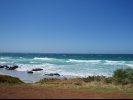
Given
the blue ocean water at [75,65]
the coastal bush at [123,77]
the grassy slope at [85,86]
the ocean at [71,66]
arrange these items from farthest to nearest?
the blue ocean water at [75,65]
the ocean at [71,66]
the coastal bush at [123,77]
the grassy slope at [85,86]

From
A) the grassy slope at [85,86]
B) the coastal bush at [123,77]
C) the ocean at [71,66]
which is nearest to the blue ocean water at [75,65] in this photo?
the ocean at [71,66]

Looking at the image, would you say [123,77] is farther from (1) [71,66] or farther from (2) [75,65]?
(2) [75,65]

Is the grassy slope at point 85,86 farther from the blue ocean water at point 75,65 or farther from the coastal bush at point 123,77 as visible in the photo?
the blue ocean water at point 75,65

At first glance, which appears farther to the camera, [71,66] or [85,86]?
[71,66]

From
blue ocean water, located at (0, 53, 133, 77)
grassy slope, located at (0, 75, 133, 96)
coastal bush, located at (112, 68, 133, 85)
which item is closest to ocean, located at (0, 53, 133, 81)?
blue ocean water, located at (0, 53, 133, 77)

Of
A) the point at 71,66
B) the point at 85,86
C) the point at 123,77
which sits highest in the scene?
the point at 123,77

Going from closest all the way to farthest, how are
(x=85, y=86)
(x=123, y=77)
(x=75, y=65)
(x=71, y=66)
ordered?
(x=85, y=86)
(x=123, y=77)
(x=71, y=66)
(x=75, y=65)

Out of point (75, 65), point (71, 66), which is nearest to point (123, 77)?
point (71, 66)

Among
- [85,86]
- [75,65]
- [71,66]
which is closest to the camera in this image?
[85,86]

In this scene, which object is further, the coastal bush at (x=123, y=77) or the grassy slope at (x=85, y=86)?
the coastal bush at (x=123, y=77)

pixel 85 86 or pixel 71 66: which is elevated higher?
pixel 85 86

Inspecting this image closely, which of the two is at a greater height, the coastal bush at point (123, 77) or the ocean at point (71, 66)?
the coastal bush at point (123, 77)

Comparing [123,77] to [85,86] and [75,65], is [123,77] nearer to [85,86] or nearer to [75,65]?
[85,86]

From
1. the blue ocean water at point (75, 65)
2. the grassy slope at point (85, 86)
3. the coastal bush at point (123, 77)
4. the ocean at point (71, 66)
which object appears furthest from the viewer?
the blue ocean water at point (75, 65)
